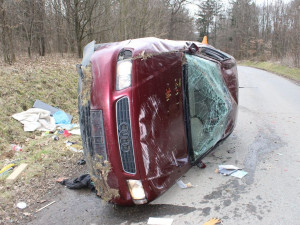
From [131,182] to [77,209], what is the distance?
35.6 inches

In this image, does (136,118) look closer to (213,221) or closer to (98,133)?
(98,133)

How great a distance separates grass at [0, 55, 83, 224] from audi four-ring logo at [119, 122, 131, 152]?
5.11ft

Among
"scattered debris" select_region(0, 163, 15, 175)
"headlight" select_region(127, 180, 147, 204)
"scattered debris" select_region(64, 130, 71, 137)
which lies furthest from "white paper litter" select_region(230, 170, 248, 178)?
"scattered debris" select_region(64, 130, 71, 137)

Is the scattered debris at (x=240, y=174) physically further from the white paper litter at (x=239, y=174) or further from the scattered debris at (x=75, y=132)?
the scattered debris at (x=75, y=132)

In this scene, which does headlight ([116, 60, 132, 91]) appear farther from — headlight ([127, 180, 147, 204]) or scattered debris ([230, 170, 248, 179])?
scattered debris ([230, 170, 248, 179])

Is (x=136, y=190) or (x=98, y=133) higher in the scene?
(x=98, y=133)

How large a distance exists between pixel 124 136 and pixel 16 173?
232cm

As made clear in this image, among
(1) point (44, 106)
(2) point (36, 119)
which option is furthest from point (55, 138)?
(1) point (44, 106)

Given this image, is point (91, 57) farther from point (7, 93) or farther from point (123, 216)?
point (7, 93)

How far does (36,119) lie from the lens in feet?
21.4

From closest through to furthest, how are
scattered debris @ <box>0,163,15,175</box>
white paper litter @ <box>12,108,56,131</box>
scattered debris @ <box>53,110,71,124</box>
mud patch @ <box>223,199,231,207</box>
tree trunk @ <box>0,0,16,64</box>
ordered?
mud patch @ <box>223,199,231,207</box> → scattered debris @ <box>0,163,15,175</box> → white paper litter @ <box>12,108,56,131</box> → scattered debris @ <box>53,110,71,124</box> → tree trunk @ <box>0,0,16,64</box>

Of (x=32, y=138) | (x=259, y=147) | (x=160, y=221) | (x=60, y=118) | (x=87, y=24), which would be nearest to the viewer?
(x=160, y=221)

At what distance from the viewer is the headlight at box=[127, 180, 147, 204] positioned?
2666 millimetres

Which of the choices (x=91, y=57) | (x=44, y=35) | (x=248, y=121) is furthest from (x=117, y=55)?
(x=44, y=35)
